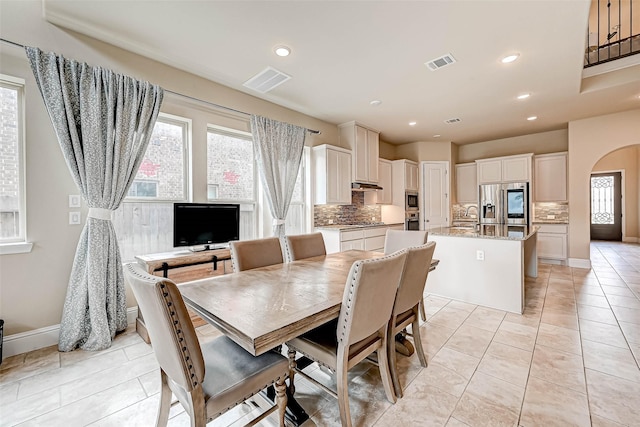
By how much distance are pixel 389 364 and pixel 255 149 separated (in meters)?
3.02

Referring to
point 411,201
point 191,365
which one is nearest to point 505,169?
point 411,201

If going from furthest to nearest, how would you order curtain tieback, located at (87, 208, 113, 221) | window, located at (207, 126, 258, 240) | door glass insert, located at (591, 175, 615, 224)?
door glass insert, located at (591, 175, 615, 224), window, located at (207, 126, 258, 240), curtain tieback, located at (87, 208, 113, 221)

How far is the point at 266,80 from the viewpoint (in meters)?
3.30

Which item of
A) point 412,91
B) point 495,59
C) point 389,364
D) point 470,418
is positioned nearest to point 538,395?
point 470,418

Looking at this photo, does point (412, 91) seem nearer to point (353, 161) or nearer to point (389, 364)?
point (353, 161)

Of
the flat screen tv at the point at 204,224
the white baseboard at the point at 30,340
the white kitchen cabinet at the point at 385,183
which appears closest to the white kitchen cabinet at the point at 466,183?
the white kitchen cabinet at the point at 385,183

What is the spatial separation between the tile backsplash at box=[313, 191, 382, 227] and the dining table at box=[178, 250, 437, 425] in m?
2.80

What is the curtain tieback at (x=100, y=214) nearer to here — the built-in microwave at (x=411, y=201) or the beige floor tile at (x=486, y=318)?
the beige floor tile at (x=486, y=318)

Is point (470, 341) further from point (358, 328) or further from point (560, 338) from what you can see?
point (358, 328)

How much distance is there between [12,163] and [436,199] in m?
6.75

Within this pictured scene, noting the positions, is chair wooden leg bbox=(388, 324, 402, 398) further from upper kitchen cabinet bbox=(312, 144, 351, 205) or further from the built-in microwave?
the built-in microwave

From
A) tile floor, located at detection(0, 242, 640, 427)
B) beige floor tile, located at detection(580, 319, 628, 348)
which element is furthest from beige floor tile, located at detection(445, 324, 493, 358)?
beige floor tile, located at detection(580, 319, 628, 348)

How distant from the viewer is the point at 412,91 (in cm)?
375

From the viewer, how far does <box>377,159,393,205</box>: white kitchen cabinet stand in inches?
A: 233
